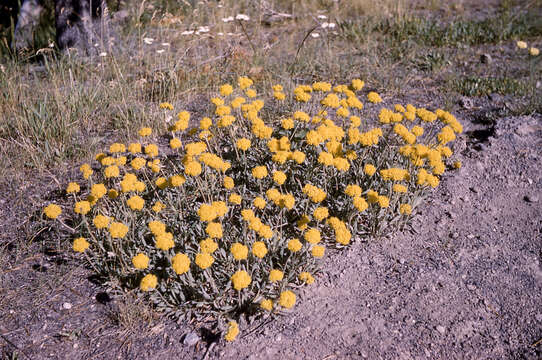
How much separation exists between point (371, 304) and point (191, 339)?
4.41ft

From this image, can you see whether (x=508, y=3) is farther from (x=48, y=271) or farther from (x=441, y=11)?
(x=48, y=271)

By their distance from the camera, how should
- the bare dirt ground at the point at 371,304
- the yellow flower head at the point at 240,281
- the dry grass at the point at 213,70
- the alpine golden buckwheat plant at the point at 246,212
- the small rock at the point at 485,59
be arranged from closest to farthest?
the yellow flower head at the point at 240,281, the bare dirt ground at the point at 371,304, the alpine golden buckwheat plant at the point at 246,212, the dry grass at the point at 213,70, the small rock at the point at 485,59

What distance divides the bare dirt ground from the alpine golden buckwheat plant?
0.18 meters

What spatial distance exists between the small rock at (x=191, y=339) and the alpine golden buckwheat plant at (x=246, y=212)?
6.9 inches

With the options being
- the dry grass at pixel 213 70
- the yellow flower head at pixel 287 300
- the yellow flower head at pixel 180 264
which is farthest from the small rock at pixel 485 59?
the yellow flower head at pixel 180 264

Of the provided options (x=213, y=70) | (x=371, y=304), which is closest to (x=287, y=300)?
(x=371, y=304)

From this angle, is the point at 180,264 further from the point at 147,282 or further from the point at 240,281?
the point at 240,281

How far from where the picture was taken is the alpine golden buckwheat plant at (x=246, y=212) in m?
2.92

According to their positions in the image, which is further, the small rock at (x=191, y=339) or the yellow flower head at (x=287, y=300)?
the small rock at (x=191, y=339)

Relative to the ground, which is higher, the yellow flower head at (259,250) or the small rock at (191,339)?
the yellow flower head at (259,250)

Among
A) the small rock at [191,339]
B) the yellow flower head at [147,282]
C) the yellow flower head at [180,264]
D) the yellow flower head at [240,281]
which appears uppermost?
the yellow flower head at [180,264]

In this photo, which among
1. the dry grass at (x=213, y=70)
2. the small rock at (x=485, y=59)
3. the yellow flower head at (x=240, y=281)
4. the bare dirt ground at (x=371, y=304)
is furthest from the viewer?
the small rock at (x=485, y=59)

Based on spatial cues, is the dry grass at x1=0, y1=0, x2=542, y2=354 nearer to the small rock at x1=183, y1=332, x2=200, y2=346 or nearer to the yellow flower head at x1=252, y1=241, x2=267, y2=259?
the small rock at x1=183, y1=332, x2=200, y2=346

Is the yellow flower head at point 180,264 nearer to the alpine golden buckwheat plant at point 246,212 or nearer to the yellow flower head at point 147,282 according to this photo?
the alpine golden buckwheat plant at point 246,212
